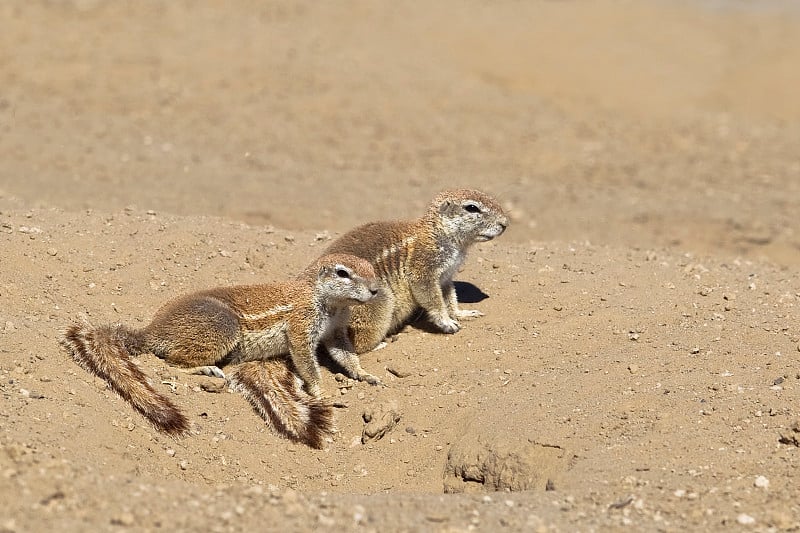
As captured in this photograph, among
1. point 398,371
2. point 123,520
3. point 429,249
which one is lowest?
point 398,371

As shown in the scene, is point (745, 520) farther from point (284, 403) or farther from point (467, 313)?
point (467, 313)

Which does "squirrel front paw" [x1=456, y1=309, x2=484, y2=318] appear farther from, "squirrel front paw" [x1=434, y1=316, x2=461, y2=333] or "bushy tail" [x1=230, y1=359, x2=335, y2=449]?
"bushy tail" [x1=230, y1=359, x2=335, y2=449]

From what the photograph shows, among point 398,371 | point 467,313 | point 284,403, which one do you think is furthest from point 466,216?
point 284,403

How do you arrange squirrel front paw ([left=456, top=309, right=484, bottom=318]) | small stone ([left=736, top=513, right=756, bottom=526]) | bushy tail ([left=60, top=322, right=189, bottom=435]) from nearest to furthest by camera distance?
small stone ([left=736, top=513, right=756, bottom=526]), bushy tail ([left=60, top=322, right=189, bottom=435]), squirrel front paw ([left=456, top=309, right=484, bottom=318])

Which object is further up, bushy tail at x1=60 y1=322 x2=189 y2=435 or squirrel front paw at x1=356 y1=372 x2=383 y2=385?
bushy tail at x1=60 y1=322 x2=189 y2=435

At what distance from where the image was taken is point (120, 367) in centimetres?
730

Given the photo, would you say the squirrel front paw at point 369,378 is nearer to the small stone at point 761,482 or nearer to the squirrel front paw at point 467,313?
the squirrel front paw at point 467,313

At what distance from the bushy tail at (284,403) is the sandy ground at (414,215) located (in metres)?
0.11

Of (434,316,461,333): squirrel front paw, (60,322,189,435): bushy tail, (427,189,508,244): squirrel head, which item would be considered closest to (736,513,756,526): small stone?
(434,316,461,333): squirrel front paw

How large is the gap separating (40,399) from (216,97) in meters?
11.8

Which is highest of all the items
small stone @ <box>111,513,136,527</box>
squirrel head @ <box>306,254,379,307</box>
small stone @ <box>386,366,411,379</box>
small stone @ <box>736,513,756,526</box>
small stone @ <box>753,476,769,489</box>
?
squirrel head @ <box>306,254,379,307</box>

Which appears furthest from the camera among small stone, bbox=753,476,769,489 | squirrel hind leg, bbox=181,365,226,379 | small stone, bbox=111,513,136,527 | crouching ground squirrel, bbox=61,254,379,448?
squirrel hind leg, bbox=181,365,226,379

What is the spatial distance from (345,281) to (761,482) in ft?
10.3

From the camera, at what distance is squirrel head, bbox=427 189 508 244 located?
885 centimetres
